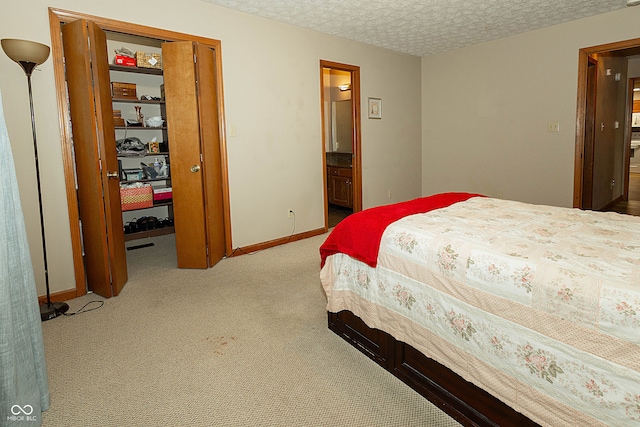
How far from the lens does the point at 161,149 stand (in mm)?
4641

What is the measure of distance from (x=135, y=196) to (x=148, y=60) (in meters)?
1.53

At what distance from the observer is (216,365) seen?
80.4 inches

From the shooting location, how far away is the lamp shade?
2.33 m

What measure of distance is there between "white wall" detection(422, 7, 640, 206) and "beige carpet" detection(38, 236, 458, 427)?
350 cm

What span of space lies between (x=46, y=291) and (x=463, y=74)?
216 inches

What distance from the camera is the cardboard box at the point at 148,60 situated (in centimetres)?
411

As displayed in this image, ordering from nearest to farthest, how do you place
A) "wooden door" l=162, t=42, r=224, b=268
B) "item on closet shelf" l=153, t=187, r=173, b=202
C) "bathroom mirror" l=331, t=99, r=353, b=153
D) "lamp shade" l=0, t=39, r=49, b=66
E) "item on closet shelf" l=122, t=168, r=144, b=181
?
"lamp shade" l=0, t=39, r=49, b=66
"wooden door" l=162, t=42, r=224, b=268
"item on closet shelf" l=122, t=168, r=144, b=181
"item on closet shelf" l=153, t=187, r=173, b=202
"bathroom mirror" l=331, t=99, r=353, b=153

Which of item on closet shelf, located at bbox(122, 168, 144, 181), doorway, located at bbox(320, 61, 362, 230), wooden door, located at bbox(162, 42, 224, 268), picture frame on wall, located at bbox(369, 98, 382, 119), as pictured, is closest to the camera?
wooden door, located at bbox(162, 42, 224, 268)

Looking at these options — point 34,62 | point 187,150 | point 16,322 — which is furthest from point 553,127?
point 16,322

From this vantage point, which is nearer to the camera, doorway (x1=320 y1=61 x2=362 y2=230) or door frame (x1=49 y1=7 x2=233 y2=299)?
door frame (x1=49 y1=7 x2=233 y2=299)

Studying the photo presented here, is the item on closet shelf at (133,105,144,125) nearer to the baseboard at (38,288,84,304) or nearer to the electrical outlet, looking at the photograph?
the baseboard at (38,288,84,304)

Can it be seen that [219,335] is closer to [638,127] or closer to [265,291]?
[265,291]

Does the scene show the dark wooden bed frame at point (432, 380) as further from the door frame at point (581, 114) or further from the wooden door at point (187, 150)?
the door frame at point (581, 114)

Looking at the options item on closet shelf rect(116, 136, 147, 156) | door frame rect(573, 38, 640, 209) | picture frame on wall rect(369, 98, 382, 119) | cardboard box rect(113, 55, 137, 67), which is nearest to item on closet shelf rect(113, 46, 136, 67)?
cardboard box rect(113, 55, 137, 67)
